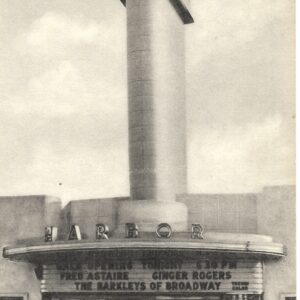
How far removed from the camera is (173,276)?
82.0 feet

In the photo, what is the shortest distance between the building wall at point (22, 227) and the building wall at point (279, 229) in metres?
7.64

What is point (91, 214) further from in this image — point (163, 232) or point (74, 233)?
point (163, 232)

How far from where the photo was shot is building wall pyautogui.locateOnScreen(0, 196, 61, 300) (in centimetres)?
2725

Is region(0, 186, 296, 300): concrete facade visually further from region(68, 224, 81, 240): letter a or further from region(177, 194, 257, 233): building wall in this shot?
region(68, 224, 81, 240): letter a

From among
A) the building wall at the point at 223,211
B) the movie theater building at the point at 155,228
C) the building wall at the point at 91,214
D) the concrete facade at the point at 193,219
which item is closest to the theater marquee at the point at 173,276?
the movie theater building at the point at 155,228

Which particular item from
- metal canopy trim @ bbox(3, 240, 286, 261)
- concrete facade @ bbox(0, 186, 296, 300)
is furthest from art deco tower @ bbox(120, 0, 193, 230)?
metal canopy trim @ bbox(3, 240, 286, 261)

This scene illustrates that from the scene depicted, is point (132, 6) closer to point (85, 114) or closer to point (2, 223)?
point (85, 114)

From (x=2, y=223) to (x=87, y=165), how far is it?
12.6ft

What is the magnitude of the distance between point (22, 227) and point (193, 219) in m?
6.41

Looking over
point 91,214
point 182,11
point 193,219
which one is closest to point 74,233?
point 91,214

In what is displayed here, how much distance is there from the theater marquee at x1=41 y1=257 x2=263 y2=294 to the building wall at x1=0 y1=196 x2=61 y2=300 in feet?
8.48

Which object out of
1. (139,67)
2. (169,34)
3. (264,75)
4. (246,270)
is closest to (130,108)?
(139,67)

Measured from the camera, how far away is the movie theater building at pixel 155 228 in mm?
24547

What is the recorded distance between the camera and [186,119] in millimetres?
27969
